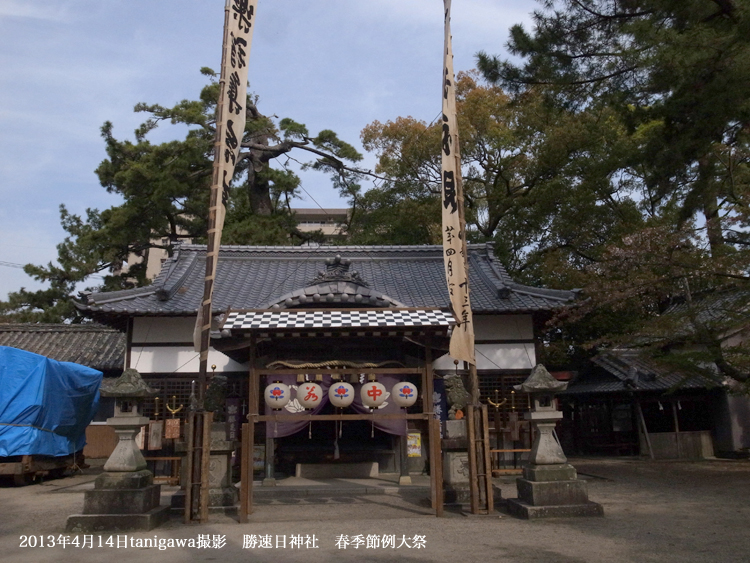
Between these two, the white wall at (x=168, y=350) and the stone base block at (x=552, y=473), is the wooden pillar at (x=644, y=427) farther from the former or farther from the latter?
the white wall at (x=168, y=350)

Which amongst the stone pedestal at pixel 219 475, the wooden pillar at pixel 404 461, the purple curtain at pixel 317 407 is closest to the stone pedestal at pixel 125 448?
the stone pedestal at pixel 219 475

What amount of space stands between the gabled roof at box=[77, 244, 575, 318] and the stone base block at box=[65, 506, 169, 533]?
497 centimetres

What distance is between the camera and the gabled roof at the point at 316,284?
41.5 feet

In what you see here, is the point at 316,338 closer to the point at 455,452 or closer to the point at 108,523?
the point at 455,452

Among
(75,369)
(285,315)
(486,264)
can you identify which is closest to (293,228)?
(486,264)

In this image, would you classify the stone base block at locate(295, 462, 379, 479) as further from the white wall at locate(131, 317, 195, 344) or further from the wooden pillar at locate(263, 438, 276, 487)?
the white wall at locate(131, 317, 195, 344)

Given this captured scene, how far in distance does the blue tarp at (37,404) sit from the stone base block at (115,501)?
18.9 ft

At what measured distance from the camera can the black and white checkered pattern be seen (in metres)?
9.27

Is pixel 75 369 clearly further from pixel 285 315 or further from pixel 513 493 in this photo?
pixel 513 493

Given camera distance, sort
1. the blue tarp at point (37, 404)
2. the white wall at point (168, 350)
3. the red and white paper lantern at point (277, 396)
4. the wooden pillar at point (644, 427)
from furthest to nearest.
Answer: the wooden pillar at point (644, 427)
the white wall at point (168, 350)
the blue tarp at point (37, 404)
the red and white paper lantern at point (277, 396)

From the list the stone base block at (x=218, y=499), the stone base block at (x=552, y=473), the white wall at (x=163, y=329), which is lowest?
the stone base block at (x=218, y=499)

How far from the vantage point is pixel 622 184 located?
2380cm

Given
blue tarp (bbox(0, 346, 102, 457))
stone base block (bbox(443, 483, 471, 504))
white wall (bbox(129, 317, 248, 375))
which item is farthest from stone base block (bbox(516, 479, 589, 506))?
blue tarp (bbox(0, 346, 102, 457))

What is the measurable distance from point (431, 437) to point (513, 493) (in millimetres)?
3423
